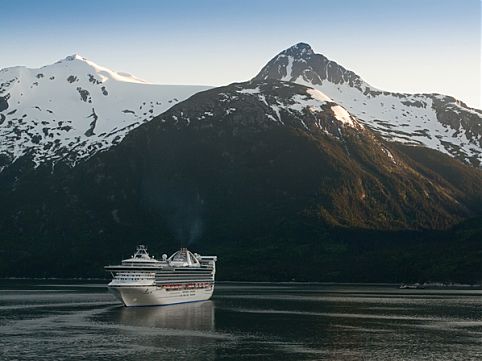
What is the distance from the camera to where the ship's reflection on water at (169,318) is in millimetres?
Answer: 152375

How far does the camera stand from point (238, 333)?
13975cm

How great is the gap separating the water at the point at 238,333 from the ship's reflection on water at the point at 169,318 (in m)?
0.19

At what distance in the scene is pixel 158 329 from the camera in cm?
14512

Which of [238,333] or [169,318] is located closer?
[238,333]

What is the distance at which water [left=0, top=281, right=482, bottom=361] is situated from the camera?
11394 centimetres

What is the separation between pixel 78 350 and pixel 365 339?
47.2 meters

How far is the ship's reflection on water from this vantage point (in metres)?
152

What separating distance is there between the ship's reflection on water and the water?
0.19 m

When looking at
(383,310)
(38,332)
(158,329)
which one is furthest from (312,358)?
(383,310)

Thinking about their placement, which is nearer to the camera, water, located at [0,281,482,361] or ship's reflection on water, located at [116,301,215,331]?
water, located at [0,281,482,361]

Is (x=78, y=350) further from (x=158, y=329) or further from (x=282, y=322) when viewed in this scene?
(x=282, y=322)

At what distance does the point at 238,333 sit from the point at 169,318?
110ft

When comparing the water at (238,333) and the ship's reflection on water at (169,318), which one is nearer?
the water at (238,333)

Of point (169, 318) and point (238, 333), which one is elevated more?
point (238, 333)
